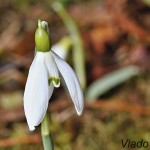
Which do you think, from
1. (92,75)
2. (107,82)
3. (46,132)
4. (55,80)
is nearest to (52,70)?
(55,80)

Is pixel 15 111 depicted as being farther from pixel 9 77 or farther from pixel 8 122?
pixel 9 77

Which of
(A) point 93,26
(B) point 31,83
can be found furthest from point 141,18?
(B) point 31,83

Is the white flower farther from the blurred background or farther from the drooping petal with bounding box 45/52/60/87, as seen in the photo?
the blurred background

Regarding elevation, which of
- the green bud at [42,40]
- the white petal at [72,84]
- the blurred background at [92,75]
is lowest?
the blurred background at [92,75]

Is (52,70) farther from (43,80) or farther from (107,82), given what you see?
(107,82)

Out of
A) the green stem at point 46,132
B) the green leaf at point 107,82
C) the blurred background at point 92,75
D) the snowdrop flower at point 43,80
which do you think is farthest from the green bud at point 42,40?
the green leaf at point 107,82

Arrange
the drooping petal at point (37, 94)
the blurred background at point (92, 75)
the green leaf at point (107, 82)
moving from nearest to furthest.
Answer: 1. the drooping petal at point (37, 94)
2. the blurred background at point (92, 75)
3. the green leaf at point (107, 82)

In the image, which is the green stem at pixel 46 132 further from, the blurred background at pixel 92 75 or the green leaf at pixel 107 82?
the green leaf at pixel 107 82
